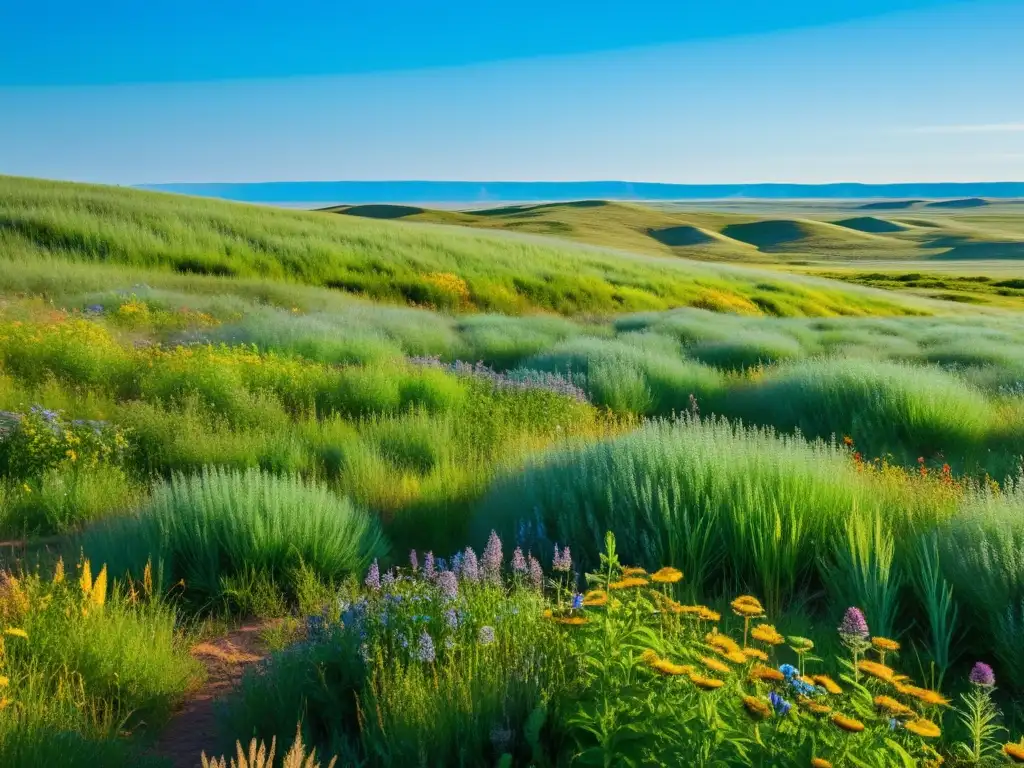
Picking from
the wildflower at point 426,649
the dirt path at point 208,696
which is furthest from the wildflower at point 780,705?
the dirt path at point 208,696

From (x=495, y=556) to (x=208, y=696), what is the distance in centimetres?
139

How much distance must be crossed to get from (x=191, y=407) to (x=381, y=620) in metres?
4.74

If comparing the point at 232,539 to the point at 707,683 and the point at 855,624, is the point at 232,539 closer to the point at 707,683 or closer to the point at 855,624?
the point at 707,683

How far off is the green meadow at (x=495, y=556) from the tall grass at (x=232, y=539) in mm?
19

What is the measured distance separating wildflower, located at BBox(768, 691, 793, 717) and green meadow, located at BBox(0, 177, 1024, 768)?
39 mm

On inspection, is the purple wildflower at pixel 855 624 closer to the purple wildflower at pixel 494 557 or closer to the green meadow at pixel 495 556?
the green meadow at pixel 495 556

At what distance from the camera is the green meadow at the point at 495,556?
2.48 metres

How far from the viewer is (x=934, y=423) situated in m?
7.89

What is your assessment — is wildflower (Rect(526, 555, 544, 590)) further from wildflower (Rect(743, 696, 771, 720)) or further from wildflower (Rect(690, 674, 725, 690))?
wildflower (Rect(743, 696, 771, 720))

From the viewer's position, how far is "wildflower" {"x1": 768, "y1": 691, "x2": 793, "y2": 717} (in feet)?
6.75

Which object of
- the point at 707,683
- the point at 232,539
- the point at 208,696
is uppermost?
the point at 707,683

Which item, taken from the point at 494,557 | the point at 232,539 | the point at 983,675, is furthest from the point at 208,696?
the point at 983,675

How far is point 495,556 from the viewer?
3223 millimetres

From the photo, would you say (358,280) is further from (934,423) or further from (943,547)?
(943,547)
